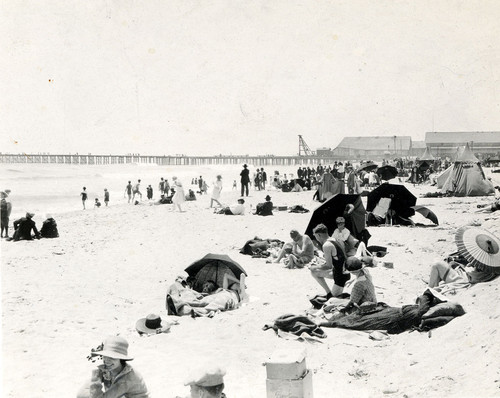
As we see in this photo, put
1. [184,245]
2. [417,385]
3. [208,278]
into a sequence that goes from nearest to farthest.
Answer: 1. [417,385]
2. [208,278]
3. [184,245]

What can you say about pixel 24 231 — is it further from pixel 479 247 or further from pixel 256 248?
pixel 479 247

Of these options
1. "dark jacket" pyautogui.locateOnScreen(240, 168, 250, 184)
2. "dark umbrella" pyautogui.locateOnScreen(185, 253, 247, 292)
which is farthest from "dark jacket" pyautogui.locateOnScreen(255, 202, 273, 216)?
"dark umbrella" pyautogui.locateOnScreen(185, 253, 247, 292)

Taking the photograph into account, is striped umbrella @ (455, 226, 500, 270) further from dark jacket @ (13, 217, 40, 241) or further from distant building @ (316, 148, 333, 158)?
distant building @ (316, 148, 333, 158)

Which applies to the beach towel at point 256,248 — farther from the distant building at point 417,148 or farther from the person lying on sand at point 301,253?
the distant building at point 417,148

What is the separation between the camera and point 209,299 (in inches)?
296

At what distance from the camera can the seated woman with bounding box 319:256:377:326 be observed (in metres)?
6.53

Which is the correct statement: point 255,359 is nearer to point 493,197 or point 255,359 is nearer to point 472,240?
point 472,240

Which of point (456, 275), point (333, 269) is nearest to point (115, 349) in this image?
point (333, 269)

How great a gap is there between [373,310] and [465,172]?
15324 millimetres

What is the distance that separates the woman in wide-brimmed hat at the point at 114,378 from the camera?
357 cm

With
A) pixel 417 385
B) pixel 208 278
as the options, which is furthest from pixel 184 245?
pixel 417 385

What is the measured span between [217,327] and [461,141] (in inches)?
3557

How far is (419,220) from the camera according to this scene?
1435 centimetres

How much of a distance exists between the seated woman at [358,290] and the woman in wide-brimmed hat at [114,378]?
334cm
